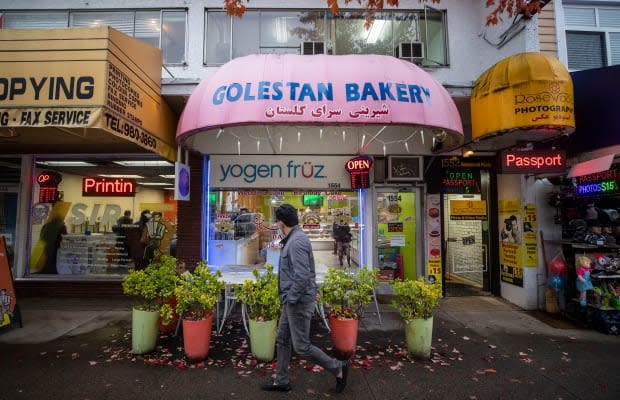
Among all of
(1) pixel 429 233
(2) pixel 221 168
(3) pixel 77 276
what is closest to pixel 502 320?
(1) pixel 429 233

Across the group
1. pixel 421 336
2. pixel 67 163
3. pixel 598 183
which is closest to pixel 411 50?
pixel 598 183

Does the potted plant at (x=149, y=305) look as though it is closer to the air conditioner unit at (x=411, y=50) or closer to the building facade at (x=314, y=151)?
the building facade at (x=314, y=151)

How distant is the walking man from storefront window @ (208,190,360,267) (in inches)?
161

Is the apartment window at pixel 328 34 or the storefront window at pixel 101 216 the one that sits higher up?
the apartment window at pixel 328 34

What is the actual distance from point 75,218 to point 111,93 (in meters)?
4.75

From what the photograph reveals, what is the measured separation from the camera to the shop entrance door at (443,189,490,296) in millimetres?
8586

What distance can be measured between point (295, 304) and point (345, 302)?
4.72 feet

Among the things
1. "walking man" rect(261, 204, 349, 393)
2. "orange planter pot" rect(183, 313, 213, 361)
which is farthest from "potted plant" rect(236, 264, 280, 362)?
"walking man" rect(261, 204, 349, 393)

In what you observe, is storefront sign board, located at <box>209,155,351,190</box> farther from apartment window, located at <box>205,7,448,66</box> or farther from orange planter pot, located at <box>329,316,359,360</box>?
orange planter pot, located at <box>329,316,359,360</box>

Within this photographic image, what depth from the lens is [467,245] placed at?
375 inches

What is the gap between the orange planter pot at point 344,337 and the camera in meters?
4.66

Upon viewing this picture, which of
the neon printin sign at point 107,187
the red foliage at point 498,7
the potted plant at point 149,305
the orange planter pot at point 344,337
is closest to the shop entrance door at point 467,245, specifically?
the red foliage at point 498,7

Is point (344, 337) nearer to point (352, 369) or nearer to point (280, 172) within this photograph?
point (352, 369)

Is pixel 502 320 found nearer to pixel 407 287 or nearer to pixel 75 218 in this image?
pixel 407 287
